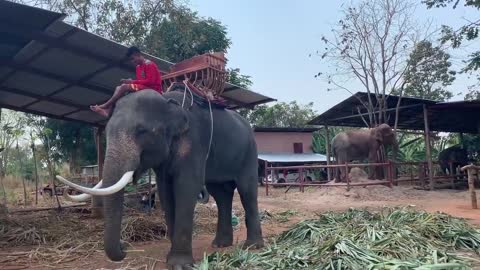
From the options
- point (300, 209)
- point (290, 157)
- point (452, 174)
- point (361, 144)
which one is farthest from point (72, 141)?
point (452, 174)

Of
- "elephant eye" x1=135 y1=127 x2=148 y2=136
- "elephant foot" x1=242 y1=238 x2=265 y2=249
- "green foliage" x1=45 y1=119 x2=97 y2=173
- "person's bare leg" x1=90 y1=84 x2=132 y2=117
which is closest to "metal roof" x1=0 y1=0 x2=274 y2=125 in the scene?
"person's bare leg" x1=90 y1=84 x2=132 y2=117

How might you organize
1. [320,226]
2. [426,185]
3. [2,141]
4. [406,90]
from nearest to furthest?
[320,226] → [2,141] → [426,185] → [406,90]

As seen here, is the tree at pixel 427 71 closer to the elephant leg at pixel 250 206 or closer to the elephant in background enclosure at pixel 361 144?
the elephant in background enclosure at pixel 361 144

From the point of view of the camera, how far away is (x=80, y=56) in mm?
6977

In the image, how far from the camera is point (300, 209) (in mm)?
11898

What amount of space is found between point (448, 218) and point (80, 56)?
19.1ft

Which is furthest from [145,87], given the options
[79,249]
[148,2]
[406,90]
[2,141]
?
[406,90]

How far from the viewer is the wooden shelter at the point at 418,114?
630 inches

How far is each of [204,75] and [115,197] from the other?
7.33 feet

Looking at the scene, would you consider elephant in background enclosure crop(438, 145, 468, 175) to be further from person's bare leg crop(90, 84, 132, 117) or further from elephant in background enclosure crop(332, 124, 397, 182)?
person's bare leg crop(90, 84, 132, 117)

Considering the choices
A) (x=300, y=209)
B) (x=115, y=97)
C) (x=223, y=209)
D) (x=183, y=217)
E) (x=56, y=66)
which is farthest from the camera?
(x=300, y=209)

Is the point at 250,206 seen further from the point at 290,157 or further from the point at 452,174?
the point at 290,157

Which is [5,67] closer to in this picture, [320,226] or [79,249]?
[79,249]

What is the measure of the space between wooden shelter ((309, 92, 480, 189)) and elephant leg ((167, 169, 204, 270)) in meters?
12.8
